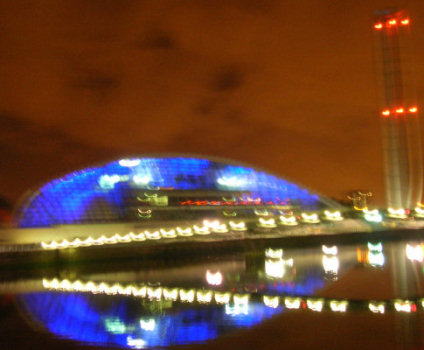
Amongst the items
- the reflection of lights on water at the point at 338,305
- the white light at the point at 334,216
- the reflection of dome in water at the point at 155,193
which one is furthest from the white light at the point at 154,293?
the white light at the point at 334,216

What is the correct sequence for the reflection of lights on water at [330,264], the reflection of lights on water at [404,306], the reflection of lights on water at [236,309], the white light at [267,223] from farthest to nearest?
the white light at [267,223]
the reflection of lights on water at [330,264]
the reflection of lights on water at [236,309]
the reflection of lights on water at [404,306]

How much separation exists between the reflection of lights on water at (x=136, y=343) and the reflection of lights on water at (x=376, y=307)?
12.3 ft

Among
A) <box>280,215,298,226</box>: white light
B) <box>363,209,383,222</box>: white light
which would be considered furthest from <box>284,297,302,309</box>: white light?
<box>363,209,383,222</box>: white light

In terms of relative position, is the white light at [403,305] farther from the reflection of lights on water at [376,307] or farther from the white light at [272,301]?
the white light at [272,301]

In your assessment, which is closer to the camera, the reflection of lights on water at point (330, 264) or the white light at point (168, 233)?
the reflection of lights on water at point (330, 264)

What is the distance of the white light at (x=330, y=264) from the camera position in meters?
13.4

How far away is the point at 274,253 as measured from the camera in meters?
19.6

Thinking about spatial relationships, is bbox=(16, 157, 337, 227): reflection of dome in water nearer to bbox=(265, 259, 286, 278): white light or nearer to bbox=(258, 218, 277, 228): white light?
bbox=(258, 218, 277, 228): white light

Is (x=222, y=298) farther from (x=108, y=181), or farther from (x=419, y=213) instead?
(x=419, y=213)

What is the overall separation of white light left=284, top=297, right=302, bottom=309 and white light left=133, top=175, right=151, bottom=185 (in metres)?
24.0

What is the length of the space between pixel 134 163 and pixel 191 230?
22.2 ft

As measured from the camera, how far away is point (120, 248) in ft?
63.6

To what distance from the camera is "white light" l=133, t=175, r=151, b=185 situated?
3259 centimetres

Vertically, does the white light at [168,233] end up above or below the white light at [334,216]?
below
